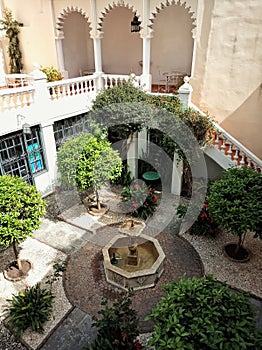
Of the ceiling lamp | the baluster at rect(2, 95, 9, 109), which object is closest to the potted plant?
the baluster at rect(2, 95, 9, 109)

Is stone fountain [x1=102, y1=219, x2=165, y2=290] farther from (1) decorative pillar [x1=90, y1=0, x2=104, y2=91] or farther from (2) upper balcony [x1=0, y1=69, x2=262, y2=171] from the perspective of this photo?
(1) decorative pillar [x1=90, y1=0, x2=104, y2=91]

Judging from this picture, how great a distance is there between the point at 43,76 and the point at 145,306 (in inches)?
299

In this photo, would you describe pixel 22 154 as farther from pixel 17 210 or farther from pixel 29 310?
pixel 29 310

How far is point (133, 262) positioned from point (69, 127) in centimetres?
620

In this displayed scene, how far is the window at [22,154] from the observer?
923 cm

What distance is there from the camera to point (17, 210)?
6.53m

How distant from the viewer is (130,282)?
6742mm

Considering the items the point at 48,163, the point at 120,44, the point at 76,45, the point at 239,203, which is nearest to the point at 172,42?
the point at 120,44

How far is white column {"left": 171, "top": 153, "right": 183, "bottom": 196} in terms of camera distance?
9768 mm

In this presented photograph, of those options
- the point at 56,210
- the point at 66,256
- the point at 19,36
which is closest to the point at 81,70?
the point at 19,36

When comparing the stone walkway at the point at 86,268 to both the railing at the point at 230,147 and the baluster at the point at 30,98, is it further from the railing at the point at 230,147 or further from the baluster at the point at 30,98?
the baluster at the point at 30,98

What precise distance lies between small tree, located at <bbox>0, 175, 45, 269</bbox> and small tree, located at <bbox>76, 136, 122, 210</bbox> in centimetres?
183

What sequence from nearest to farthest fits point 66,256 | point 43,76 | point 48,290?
point 48,290 < point 66,256 < point 43,76

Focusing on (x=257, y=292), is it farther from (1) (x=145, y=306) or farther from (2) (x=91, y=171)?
(2) (x=91, y=171)
